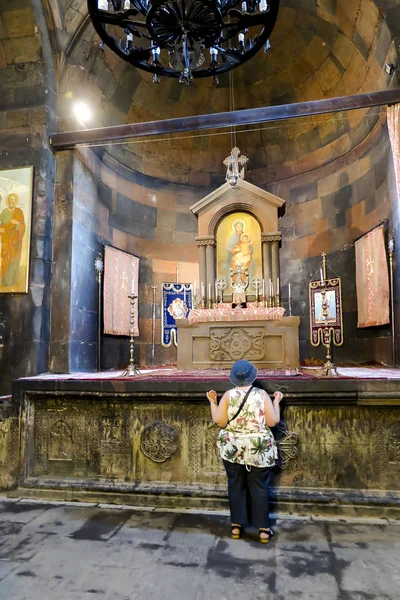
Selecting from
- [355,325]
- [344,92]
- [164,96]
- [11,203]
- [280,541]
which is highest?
[164,96]

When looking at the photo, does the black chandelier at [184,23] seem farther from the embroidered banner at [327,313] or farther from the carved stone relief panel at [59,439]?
the embroidered banner at [327,313]

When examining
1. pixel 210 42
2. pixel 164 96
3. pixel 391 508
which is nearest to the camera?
pixel 391 508

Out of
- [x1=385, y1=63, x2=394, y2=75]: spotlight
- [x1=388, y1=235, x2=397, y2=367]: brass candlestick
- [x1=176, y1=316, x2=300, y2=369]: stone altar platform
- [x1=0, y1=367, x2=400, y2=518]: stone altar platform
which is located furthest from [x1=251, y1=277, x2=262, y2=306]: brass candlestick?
[x1=385, y1=63, x2=394, y2=75]: spotlight

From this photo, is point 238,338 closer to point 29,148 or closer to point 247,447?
point 247,447

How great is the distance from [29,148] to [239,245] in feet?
14.1

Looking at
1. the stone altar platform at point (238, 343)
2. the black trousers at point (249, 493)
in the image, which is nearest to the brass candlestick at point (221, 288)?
the stone altar platform at point (238, 343)

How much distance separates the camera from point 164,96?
35.4 ft

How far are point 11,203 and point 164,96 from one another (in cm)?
533

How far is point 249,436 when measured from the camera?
3639 mm

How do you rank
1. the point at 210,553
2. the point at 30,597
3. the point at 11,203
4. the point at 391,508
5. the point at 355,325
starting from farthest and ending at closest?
the point at 355,325 < the point at 11,203 < the point at 391,508 < the point at 210,553 < the point at 30,597

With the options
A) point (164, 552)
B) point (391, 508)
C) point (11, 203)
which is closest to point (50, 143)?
point (11, 203)

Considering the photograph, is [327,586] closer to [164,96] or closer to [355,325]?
[355,325]

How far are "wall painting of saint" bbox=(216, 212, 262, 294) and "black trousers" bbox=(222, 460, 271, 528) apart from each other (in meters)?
5.12

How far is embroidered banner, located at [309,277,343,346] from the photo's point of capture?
959 cm
